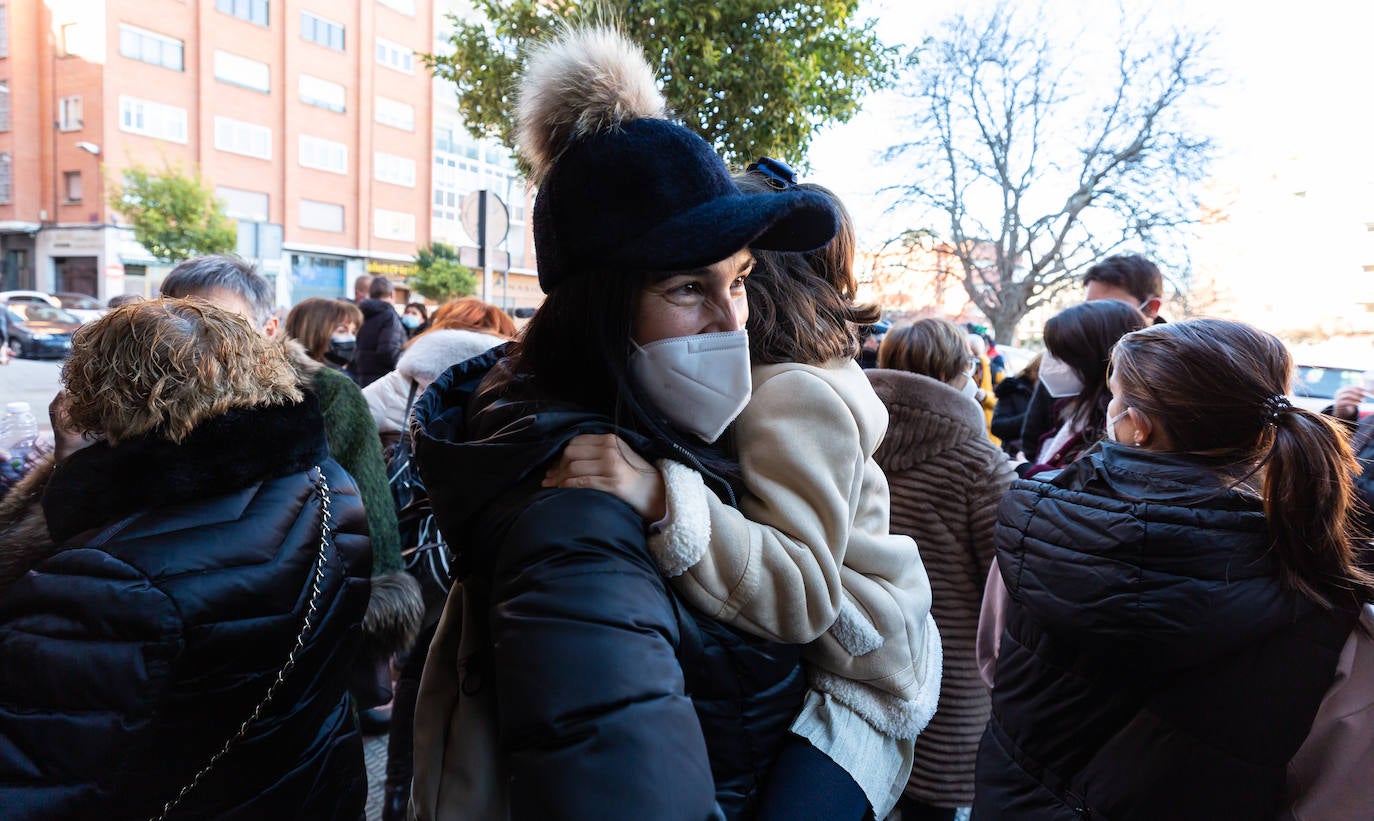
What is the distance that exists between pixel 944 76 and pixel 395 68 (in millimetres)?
29665

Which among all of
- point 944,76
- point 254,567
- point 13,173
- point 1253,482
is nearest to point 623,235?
point 254,567

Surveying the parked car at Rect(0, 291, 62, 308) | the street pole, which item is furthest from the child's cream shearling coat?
the parked car at Rect(0, 291, 62, 308)

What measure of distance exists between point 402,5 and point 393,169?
25.6 ft

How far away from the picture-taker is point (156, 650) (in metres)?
1.53

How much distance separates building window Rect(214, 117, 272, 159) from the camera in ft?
105

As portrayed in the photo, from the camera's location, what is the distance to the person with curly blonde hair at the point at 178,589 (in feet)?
4.79

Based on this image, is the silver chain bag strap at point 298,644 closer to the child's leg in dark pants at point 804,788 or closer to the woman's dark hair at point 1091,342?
the child's leg in dark pants at point 804,788

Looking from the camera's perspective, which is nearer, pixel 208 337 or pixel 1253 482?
pixel 1253 482

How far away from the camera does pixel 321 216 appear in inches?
1414

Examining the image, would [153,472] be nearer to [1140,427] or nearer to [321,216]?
[1140,427]

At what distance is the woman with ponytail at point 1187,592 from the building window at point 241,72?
38586 mm

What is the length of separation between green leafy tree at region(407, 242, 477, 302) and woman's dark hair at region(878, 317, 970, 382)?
3425 cm

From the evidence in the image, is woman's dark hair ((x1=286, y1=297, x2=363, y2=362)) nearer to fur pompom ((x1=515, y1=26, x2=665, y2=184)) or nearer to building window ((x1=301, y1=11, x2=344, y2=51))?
fur pompom ((x1=515, y1=26, x2=665, y2=184))

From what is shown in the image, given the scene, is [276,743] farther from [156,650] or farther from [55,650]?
[55,650]
